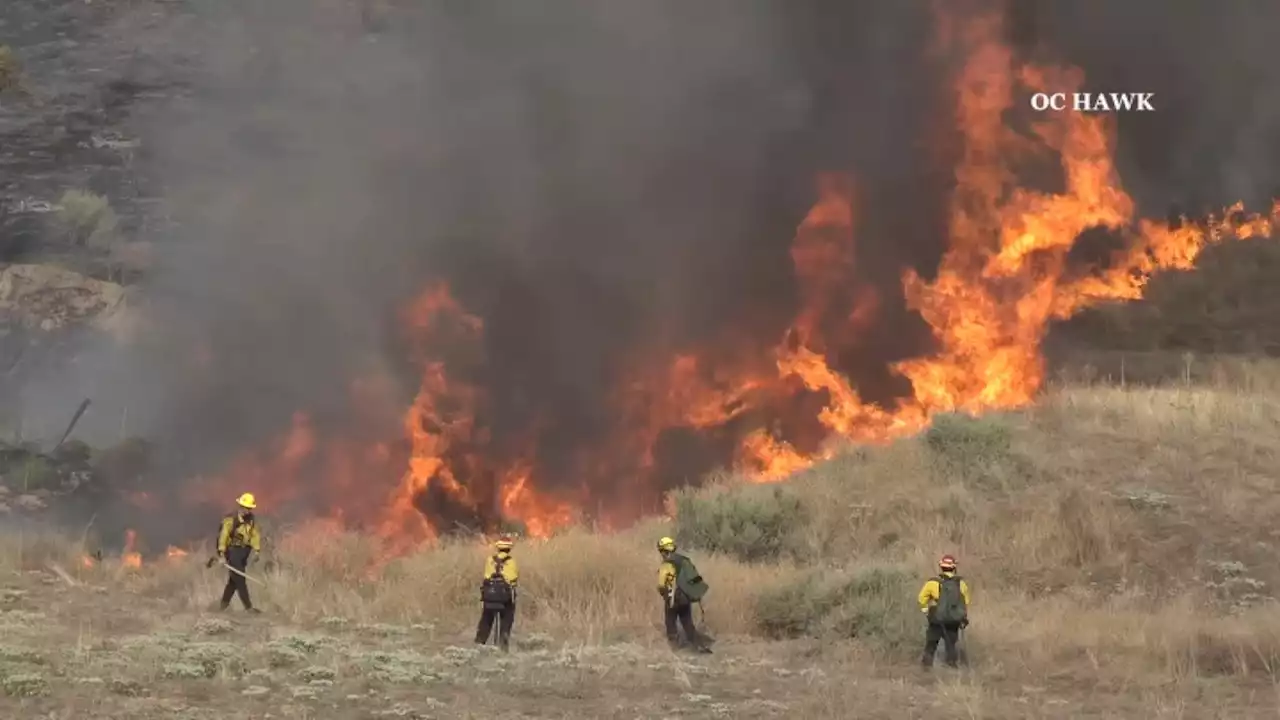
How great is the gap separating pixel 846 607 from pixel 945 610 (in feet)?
6.52

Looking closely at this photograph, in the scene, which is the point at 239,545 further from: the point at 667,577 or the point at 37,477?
the point at 37,477

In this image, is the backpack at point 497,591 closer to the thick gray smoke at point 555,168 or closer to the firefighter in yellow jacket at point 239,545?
the firefighter in yellow jacket at point 239,545

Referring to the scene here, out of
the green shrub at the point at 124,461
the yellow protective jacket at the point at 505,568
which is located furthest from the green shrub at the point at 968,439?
the green shrub at the point at 124,461

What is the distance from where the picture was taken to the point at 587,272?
25.4 metres

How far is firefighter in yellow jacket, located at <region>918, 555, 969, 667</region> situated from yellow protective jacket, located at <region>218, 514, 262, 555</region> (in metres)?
7.16

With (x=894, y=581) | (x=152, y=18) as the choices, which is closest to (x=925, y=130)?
(x=894, y=581)

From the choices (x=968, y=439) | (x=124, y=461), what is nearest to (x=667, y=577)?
(x=968, y=439)

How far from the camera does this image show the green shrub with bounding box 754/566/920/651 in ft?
37.9

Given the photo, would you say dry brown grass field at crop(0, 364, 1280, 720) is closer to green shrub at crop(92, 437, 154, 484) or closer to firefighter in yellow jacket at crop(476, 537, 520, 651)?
firefighter in yellow jacket at crop(476, 537, 520, 651)

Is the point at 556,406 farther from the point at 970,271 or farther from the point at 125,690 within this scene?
the point at 125,690

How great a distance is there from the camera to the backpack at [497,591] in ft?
35.4

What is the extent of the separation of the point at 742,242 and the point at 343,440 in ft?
34.1

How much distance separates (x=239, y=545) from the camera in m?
12.3

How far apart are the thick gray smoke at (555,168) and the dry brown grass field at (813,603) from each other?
6.84 meters
